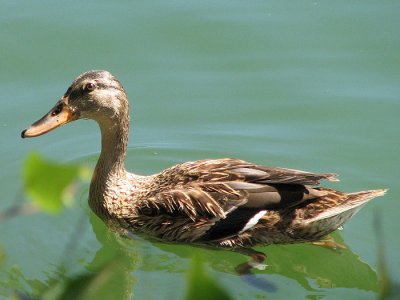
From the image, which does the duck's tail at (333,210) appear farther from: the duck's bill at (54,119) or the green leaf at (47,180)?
the green leaf at (47,180)

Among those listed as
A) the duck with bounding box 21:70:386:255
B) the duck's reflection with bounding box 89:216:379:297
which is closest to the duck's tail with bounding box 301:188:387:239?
the duck with bounding box 21:70:386:255

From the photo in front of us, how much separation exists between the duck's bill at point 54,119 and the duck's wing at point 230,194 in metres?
0.95

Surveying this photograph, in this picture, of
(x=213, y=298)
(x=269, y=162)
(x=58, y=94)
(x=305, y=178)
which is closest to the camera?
(x=213, y=298)

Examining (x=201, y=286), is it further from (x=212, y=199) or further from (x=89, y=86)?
(x=89, y=86)

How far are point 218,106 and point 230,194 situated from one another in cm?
209

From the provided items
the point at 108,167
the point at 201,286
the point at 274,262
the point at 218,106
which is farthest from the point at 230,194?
the point at 201,286

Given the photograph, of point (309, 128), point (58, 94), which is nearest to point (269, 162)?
point (309, 128)

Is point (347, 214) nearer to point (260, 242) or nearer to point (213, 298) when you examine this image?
point (260, 242)

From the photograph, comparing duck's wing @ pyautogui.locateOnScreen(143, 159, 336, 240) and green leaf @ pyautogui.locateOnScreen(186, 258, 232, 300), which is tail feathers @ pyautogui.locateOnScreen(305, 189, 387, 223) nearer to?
duck's wing @ pyautogui.locateOnScreen(143, 159, 336, 240)

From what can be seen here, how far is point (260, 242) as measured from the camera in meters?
6.22

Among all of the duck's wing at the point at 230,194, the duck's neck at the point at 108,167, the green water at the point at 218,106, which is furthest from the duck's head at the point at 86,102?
the duck's wing at the point at 230,194

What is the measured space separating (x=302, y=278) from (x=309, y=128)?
2.01 metres

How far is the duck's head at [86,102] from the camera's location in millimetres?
6293

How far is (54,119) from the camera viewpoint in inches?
251
